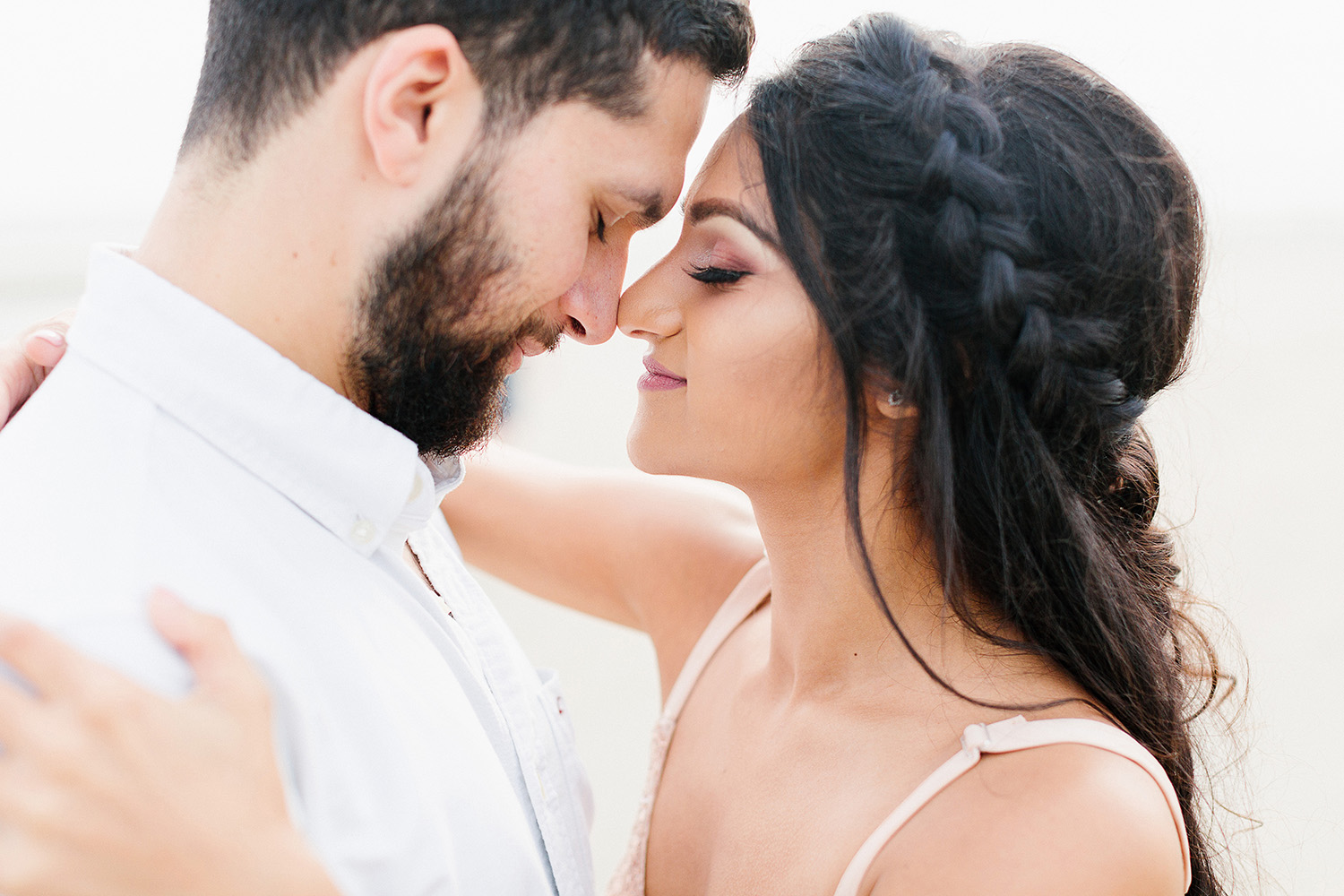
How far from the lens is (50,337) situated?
1167 mm

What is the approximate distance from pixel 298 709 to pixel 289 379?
30 centimetres

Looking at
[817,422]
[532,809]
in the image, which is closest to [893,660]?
[817,422]

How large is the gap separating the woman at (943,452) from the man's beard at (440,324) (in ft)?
0.84

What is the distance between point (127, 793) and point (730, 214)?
2.82 ft

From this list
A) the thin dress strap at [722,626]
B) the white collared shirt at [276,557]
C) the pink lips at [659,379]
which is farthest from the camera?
the thin dress strap at [722,626]

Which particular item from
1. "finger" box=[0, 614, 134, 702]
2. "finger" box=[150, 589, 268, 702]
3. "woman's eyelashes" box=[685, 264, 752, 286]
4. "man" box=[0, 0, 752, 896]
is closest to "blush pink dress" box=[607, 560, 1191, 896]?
"man" box=[0, 0, 752, 896]

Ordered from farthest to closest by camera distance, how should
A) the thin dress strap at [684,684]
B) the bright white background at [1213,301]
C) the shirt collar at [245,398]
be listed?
the bright white background at [1213,301], the thin dress strap at [684,684], the shirt collar at [245,398]

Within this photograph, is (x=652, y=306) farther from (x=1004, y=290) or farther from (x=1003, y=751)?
(x=1003, y=751)

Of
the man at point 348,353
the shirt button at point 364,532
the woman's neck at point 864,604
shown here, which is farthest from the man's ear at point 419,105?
the woman's neck at point 864,604

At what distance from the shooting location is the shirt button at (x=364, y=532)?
1.01m

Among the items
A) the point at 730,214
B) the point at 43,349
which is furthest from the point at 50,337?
the point at 730,214

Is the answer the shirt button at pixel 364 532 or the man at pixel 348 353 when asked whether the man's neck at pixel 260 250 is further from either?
the shirt button at pixel 364 532

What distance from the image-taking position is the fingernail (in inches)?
45.6

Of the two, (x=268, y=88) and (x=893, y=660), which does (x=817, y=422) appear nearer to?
(x=893, y=660)
